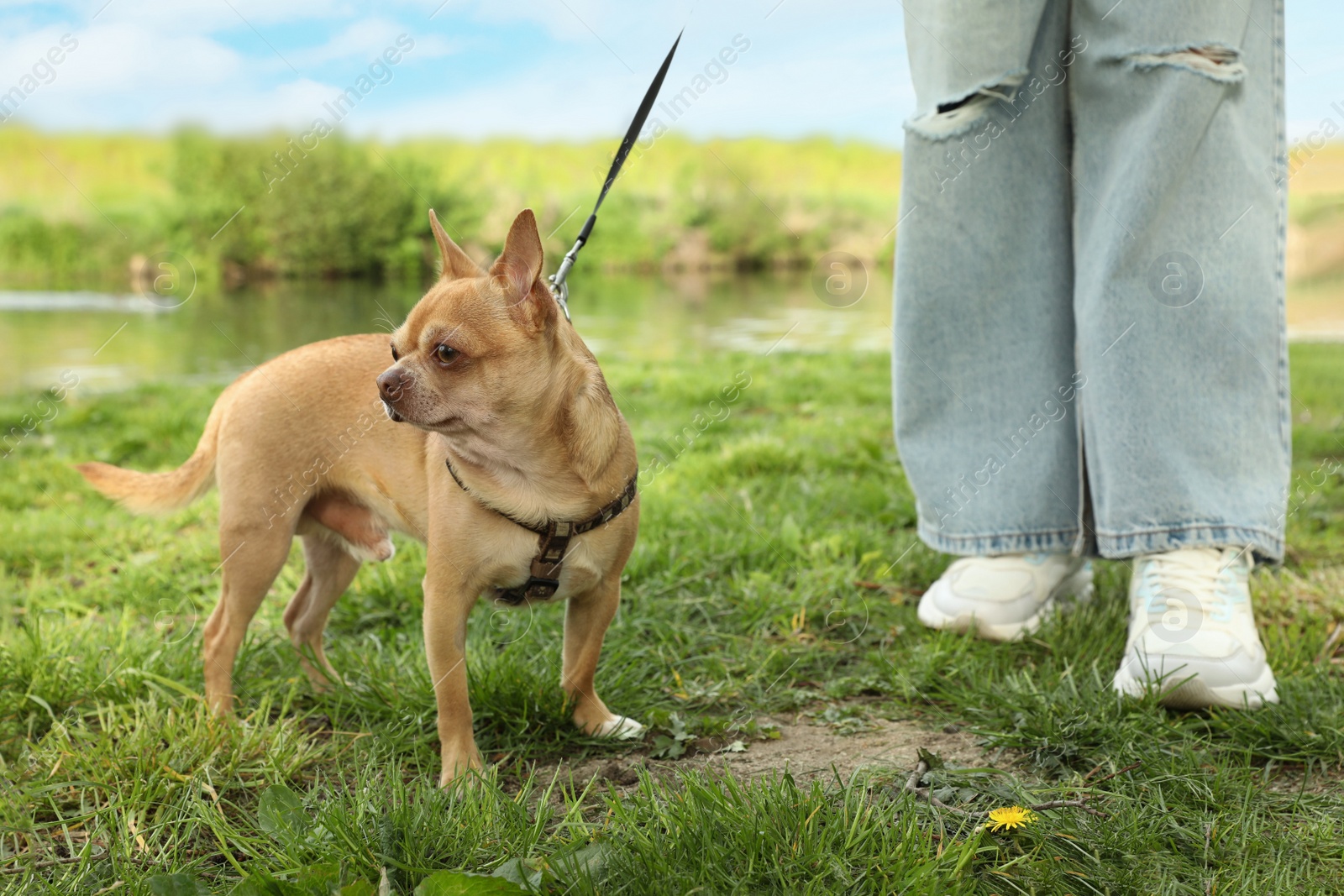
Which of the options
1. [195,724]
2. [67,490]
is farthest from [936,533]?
[67,490]

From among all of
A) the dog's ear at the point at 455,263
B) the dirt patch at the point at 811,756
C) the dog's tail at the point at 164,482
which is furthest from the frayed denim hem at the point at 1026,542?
the dog's tail at the point at 164,482

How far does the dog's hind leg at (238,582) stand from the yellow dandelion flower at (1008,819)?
63.3 inches

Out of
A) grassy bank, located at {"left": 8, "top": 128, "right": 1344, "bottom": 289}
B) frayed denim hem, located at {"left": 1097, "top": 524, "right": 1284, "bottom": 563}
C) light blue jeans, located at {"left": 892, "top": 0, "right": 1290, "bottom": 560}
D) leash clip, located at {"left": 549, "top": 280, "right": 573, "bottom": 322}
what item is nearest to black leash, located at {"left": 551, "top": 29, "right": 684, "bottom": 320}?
leash clip, located at {"left": 549, "top": 280, "right": 573, "bottom": 322}

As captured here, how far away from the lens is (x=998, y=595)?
100 inches

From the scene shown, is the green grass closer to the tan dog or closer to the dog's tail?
the tan dog

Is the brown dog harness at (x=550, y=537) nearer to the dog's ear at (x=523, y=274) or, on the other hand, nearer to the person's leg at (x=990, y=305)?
the dog's ear at (x=523, y=274)

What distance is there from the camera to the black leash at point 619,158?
2021mm

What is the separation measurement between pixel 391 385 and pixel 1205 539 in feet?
6.03

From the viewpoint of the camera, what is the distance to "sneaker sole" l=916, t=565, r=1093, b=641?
8.28 ft

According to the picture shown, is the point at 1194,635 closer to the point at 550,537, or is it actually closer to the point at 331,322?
the point at 550,537

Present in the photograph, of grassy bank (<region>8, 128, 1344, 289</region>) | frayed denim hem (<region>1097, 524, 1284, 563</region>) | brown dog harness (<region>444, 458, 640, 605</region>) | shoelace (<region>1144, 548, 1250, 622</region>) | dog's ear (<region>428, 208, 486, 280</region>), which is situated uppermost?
grassy bank (<region>8, 128, 1344, 289</region>)

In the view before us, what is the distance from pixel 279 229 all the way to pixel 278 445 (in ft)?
42.8

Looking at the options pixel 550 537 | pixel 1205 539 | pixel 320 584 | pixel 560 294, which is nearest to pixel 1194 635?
pixel 1205 539

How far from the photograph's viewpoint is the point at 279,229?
1405 cm
